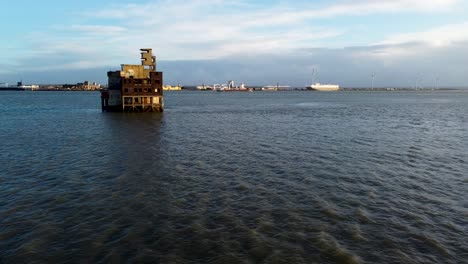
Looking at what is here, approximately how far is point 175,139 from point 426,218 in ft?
96.3

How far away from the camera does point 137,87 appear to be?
7562cm

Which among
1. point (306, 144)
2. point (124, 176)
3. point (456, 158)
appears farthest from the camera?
point (306, 144)

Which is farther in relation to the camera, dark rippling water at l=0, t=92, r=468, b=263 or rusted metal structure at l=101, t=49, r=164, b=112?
rusted metal structure at l=101, t=49, r=164, b=112

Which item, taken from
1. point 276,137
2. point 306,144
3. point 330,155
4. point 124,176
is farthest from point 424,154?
point 124,176

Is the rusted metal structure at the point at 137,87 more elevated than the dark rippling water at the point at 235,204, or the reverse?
the rusted metal structure at the point at 137,87

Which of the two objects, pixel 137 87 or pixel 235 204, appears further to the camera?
pixel 137 87

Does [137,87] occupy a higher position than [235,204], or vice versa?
[137,87]

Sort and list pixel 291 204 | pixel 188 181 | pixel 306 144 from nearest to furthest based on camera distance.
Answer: pixel 291 204, pixel 188 181, pixel 306 144

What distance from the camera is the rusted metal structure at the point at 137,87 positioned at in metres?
75.4

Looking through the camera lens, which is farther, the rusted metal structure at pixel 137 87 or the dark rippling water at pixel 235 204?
the rusted metal structure at pixel 137 87

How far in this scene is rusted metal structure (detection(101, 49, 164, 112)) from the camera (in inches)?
2968

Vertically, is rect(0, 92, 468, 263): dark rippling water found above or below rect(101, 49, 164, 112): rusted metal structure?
below

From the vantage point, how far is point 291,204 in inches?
682

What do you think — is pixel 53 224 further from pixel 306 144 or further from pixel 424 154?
pixel 424 154
